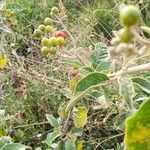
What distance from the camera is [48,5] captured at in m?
4.86

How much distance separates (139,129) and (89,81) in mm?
253

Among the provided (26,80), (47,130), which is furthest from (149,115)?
(26,80)

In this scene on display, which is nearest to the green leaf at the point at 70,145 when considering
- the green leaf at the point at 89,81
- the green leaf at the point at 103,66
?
the green leaf at the point at 103,66

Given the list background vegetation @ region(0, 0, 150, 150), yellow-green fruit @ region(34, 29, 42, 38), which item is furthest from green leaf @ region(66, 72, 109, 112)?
yellow-green fruit @ region(34, 29, 42, 38)

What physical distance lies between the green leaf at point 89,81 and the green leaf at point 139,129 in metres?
0.22

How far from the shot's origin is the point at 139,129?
22.1 inches

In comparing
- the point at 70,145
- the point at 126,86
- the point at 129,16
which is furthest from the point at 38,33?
the point at 129,16

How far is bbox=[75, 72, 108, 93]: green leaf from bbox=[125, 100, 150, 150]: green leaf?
0.73 ft

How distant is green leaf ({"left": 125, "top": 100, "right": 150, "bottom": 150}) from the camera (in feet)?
1.80

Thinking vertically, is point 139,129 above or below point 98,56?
below

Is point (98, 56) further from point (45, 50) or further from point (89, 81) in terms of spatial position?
point (89, 81)

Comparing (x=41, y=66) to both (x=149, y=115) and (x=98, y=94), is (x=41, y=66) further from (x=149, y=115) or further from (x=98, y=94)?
(x=149, y=115)

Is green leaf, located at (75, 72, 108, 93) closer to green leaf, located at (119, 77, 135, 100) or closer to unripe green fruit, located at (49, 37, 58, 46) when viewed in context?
green leaf, located at (119, 77, 135, 100)

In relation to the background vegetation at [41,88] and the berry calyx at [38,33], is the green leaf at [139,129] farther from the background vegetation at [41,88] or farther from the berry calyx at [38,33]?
the berry calyx at [38,33]
